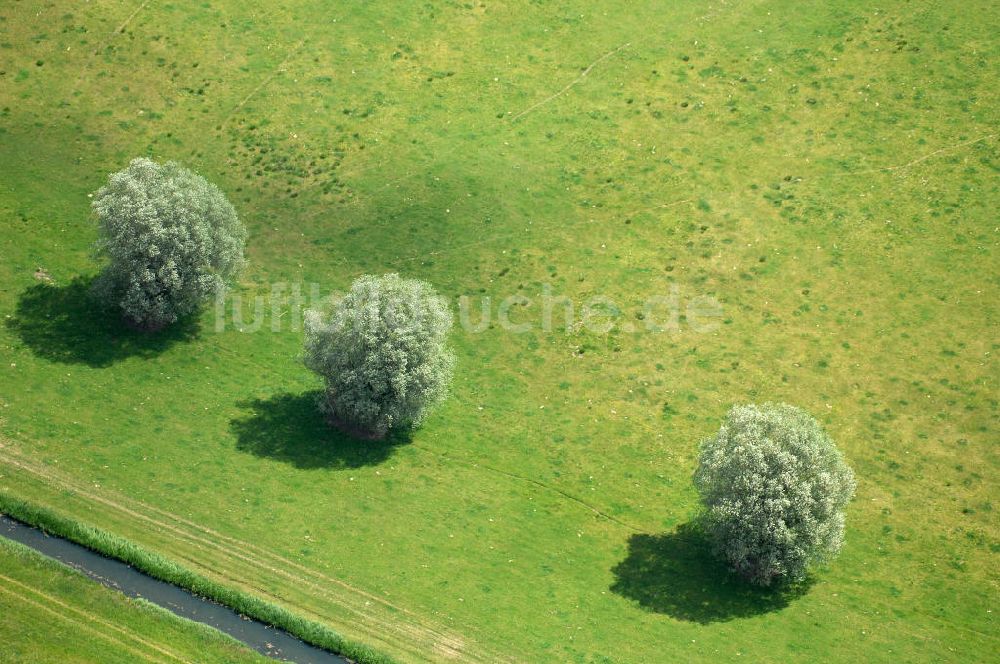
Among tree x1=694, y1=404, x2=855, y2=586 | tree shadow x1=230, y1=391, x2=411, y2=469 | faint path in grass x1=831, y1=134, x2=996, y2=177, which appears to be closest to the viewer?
tree x1=694, y1=404, x2=855, y2=586

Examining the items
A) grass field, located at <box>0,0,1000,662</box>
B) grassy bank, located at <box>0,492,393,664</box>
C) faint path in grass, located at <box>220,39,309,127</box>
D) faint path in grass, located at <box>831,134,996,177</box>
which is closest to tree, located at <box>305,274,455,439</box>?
grass field, located at <box>0,0,1000,662</box>

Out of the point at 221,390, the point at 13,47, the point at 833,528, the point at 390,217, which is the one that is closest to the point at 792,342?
the point at 833,528

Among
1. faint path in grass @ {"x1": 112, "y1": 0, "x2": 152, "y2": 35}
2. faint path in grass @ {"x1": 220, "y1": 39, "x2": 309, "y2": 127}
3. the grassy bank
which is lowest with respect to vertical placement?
the grassy bank

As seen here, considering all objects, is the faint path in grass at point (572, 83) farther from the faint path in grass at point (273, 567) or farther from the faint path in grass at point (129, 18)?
the faint path in grass at point (273, 567)

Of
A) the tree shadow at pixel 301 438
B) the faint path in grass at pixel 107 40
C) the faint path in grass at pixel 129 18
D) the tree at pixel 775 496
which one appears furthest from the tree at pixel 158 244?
the tree at pixel 775 496

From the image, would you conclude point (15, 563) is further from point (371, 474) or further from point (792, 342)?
point (792, 342)

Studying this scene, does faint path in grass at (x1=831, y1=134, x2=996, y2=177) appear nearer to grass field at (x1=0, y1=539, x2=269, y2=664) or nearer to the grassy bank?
the grassy bank

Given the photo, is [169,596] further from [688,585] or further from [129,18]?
[129,18]
